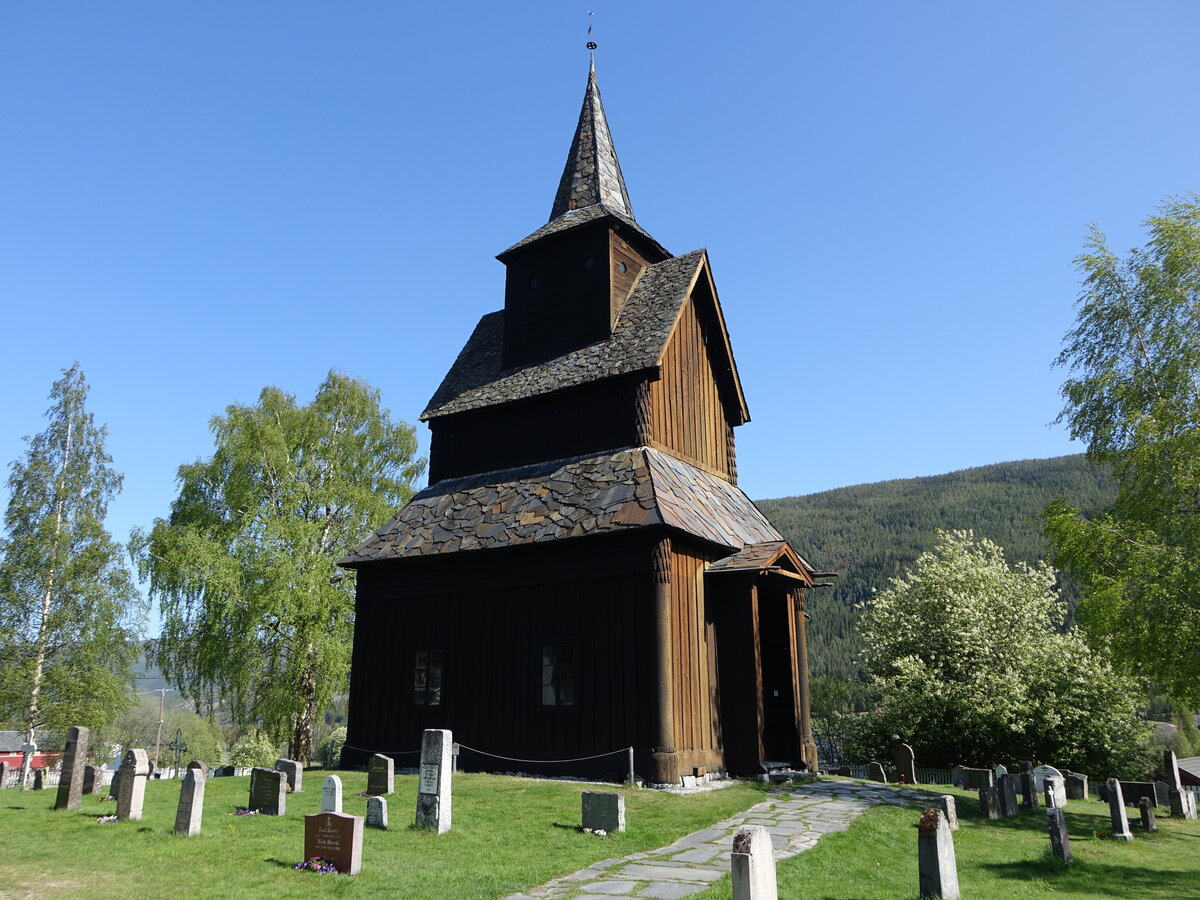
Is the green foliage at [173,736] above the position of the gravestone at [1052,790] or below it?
below

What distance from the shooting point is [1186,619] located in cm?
1605

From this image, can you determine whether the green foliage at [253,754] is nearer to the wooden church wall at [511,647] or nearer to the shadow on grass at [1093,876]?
the wooden church wall at [511,647]

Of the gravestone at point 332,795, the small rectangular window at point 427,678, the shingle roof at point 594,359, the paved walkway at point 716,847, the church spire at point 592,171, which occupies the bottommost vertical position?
the paved walkway at point 716,847

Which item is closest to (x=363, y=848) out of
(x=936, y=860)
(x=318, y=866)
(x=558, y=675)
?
(x=318, y=866)

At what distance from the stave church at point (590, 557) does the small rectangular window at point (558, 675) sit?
0.04 meters

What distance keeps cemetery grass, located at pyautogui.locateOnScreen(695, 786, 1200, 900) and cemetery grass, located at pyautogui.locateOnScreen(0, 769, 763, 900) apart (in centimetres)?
221

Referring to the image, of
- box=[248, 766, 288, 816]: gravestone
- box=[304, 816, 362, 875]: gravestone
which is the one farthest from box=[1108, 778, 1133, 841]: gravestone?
box=[248, 766, 288, 816]: gravestone

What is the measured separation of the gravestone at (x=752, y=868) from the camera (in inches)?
238

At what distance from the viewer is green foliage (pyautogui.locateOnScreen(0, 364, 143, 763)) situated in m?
29.3

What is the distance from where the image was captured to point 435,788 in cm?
1148

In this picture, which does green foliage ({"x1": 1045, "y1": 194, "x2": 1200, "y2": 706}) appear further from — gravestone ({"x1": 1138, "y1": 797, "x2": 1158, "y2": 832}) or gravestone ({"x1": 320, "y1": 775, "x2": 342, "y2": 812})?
gravestone ({"x1": 320, "y1": 775, "x2": 342, "y2": 812})

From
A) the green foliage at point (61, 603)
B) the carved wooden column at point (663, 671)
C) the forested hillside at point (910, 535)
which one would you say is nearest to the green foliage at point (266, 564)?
the green foliage at point (61, 603)

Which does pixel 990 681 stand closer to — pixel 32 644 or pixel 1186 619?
pixel 1186 619

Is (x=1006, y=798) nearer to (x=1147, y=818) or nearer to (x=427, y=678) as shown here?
(x=1147, y=818)
